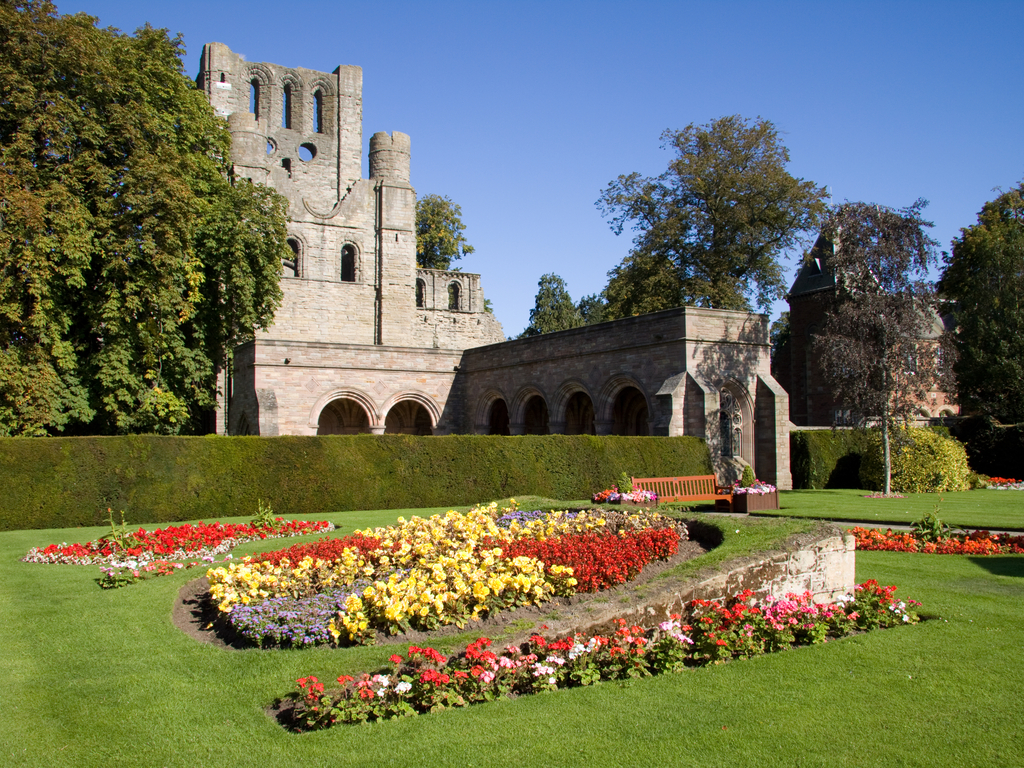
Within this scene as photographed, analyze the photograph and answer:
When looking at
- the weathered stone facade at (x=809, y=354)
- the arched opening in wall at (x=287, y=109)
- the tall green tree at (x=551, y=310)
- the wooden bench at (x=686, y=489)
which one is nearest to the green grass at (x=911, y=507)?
the wooden bench at (x=686, y=489)

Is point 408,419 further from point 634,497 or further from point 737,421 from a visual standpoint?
point 634,497

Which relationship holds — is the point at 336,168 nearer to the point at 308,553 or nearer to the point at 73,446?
the point at 73,446

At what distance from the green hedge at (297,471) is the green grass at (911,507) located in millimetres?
3185

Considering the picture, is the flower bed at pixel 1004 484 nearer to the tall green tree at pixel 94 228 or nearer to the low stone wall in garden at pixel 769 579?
the low stone wall in garden at pixel 769 579

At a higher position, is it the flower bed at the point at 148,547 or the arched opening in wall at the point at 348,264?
the arched opening in wall at the point at 348,264

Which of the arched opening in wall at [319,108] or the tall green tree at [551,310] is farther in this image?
the tall green tree at [551,310]

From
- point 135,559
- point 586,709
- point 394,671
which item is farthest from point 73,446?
point 586,709

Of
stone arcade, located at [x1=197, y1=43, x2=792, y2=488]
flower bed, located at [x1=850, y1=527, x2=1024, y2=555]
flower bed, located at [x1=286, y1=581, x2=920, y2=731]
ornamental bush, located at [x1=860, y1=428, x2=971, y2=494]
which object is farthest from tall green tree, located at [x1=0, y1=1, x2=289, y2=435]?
ornamental bush, located at [x1=860, y1=428, x2=971, y2=494]

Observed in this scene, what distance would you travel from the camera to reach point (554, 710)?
Answer: 4965 millimetres

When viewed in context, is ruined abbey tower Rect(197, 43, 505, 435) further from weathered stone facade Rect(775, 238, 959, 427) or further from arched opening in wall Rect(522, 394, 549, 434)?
weathered stone facade Rect(775, 238, 959, 427)

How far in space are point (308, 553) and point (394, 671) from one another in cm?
398

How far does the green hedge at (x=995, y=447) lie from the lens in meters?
27.5

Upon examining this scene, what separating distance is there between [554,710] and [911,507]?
48.0 feet

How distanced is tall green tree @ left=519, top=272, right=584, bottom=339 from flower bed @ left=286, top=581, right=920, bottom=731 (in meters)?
53.6
